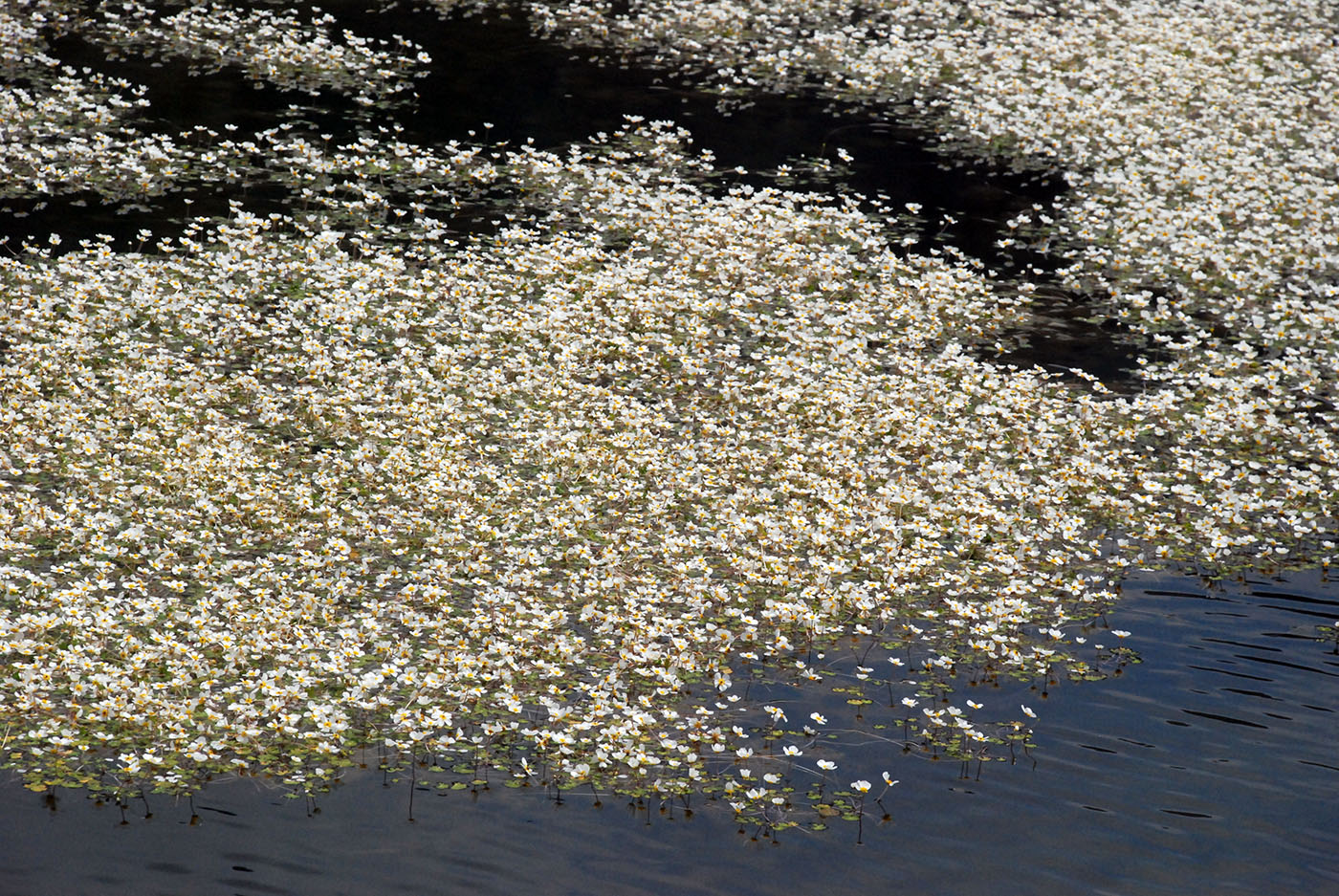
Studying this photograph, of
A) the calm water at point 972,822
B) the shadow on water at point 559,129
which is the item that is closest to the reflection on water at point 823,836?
the calm water at point 972,822

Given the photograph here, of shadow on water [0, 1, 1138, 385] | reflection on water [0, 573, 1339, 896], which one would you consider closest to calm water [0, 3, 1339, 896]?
reflection on water [0, 573, 1339, 896]

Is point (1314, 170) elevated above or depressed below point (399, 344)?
above

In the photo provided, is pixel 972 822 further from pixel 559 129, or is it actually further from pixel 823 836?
pixel 559 129

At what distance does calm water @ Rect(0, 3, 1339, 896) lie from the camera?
8.05 meters

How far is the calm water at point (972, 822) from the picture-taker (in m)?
8.05

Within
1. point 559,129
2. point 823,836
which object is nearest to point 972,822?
point 823,836

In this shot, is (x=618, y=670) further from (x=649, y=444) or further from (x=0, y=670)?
(x=0, y=670)

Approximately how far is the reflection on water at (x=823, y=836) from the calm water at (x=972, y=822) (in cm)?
1

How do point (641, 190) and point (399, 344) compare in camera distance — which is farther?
point (641, 190)

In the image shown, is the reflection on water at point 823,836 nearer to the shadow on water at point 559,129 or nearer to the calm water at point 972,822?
A: the calm water at point 972,822

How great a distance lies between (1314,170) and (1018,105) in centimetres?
459

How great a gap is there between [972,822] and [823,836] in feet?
3.32

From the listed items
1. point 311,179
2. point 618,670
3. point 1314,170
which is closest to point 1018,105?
point 1314,170

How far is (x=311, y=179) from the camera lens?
681 inches
